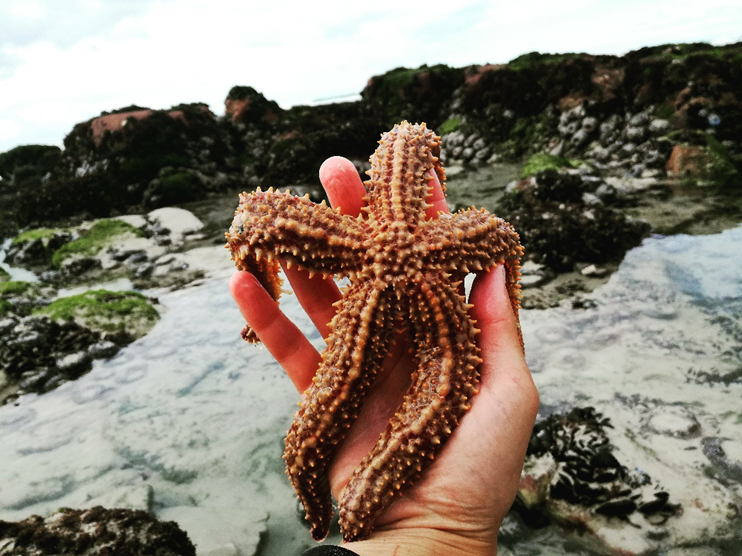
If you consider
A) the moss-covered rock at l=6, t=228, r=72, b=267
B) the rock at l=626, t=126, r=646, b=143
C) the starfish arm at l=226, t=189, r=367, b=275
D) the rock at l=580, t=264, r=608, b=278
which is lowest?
the rock at l=580, t=264, r=608, b=278

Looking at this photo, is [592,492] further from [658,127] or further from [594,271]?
[658,127]

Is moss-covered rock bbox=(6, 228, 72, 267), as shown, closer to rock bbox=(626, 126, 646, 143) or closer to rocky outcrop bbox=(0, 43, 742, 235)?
rocky outcrop bbox=(0, 43, 742, 235)

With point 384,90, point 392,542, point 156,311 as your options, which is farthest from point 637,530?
point 384,90

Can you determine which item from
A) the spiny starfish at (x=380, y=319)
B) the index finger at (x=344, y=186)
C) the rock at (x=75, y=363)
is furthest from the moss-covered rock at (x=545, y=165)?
the rock at (x=75, y=363)

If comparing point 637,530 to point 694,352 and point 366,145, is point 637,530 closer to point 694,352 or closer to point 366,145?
point 694,352

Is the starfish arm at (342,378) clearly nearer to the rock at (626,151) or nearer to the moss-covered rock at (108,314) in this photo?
the moss-covered rock at (108,314)

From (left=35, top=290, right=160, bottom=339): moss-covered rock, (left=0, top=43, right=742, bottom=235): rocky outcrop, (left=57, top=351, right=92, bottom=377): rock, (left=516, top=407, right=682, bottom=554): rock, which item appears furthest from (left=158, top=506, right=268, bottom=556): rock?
(left=0, top=43, right=742, bottom=235): rocky outcrop
